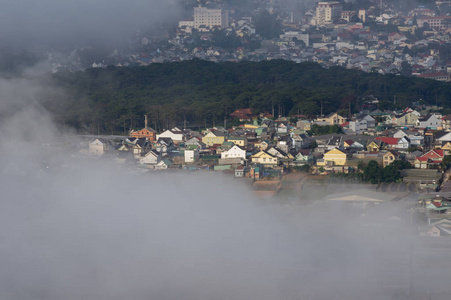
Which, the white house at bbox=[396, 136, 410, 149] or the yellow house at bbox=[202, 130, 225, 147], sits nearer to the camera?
the white house at bbox=[396, 136, 410, 149]

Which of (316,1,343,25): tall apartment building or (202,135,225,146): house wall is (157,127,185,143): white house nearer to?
(202,135,225,146): house wall

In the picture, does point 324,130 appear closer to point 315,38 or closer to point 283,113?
point 283,113

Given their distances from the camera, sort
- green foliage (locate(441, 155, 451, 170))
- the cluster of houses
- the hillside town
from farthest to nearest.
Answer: the hillside town, the cluster of houses, green foliage (locate(441, 155, 451, 170))

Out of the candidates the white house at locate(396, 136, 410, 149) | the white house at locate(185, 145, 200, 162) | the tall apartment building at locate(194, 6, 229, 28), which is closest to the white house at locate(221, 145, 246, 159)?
the white house at locate(185, 145, 200, 162)

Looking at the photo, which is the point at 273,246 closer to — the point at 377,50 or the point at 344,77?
the point at 344,77

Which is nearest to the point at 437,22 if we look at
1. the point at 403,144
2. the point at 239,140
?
the point at 403,144
